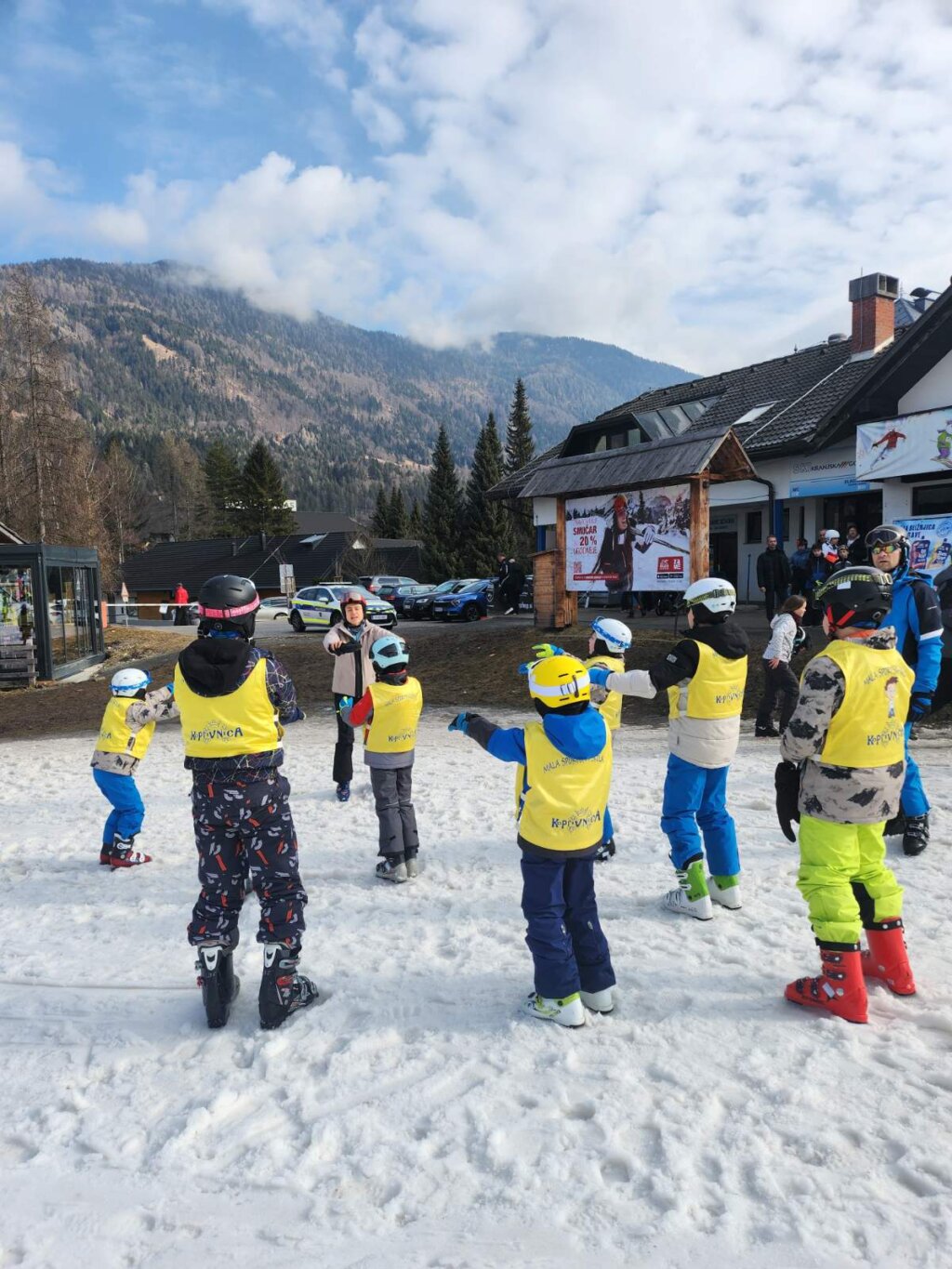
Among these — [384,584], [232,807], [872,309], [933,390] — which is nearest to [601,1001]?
[232,807]

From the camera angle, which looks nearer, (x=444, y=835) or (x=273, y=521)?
(x=444, y=835)

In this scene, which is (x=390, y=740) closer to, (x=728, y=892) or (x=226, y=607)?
(x=226, y=607)

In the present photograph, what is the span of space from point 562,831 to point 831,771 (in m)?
1.21

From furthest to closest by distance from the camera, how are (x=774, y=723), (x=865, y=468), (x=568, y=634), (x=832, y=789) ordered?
(x=865, y=468)
(x=568, y=634)
(x=774, y=723)
(x=832, y=789)


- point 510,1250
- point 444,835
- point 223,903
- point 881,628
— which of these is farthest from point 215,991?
point 881,628

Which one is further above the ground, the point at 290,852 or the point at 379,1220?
the point at 290,852

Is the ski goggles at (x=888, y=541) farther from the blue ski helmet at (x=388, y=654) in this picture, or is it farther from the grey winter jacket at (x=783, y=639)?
the grey winter jacket at (x=783, y=639)

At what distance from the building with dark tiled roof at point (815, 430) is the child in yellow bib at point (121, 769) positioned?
10.5m

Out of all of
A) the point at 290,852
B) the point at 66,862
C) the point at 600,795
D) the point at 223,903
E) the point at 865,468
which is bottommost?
the point at 66,862

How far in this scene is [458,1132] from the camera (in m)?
2.85

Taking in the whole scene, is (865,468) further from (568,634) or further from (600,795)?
(600,795)

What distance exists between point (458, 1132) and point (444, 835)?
3.46 metres

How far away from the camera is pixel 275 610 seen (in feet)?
133

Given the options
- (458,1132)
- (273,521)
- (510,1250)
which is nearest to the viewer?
(510,1250)
